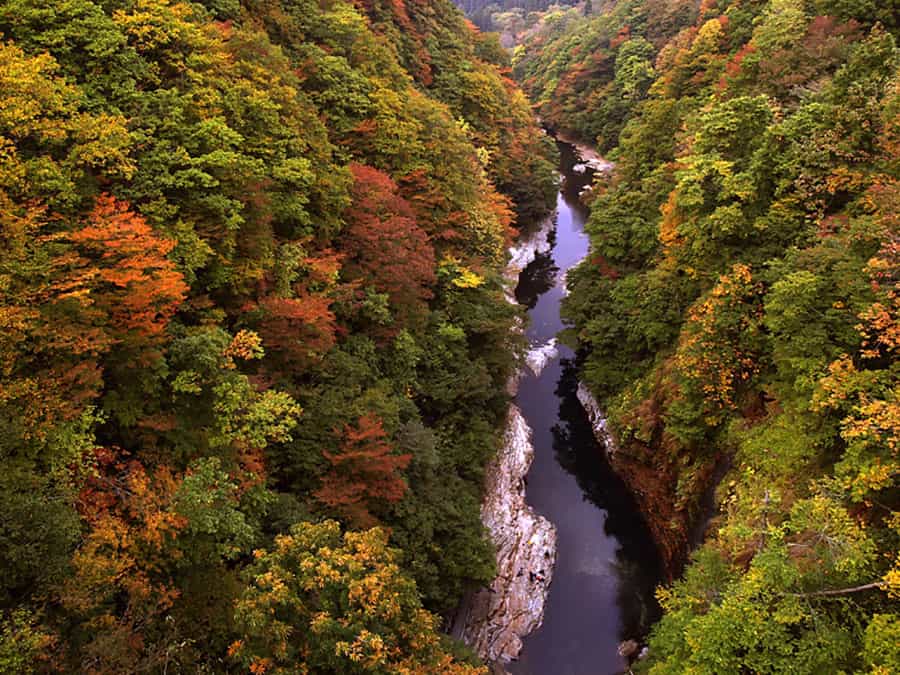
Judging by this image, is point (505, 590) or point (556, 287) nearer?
point (505, 590)

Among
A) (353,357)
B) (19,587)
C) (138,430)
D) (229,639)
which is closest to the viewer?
(19,587)

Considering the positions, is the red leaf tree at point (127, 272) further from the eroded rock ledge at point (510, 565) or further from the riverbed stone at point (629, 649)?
the riverbed stone at point (629, 649)

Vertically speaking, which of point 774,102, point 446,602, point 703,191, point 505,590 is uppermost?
point 774,102

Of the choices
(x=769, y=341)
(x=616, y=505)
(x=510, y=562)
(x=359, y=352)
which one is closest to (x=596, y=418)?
(x=616, y=505)

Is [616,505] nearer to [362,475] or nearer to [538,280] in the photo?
[362,475]

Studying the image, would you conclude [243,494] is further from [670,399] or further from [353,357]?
[670,399]

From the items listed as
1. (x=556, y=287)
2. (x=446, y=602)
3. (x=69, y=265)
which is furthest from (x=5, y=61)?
(x=556, y=287)
